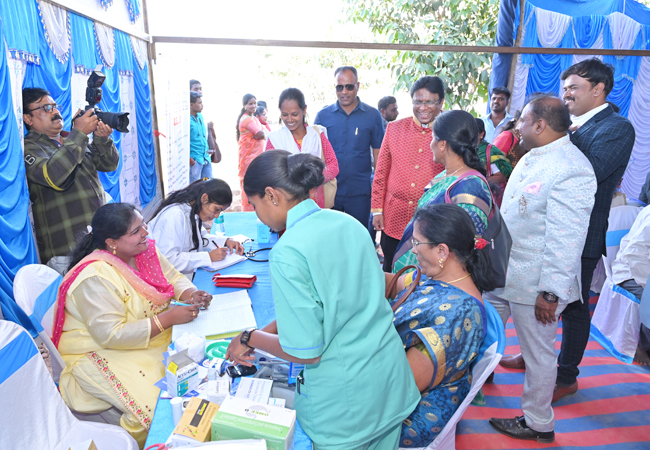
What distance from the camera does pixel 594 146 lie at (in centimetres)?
205

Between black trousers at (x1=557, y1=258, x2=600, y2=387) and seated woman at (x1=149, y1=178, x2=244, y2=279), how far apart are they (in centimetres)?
185

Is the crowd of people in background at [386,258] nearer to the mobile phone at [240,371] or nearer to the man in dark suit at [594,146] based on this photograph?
the man in dark suit at [594,146]

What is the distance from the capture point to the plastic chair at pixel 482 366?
1.24m

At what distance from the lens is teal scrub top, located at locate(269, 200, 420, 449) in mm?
949

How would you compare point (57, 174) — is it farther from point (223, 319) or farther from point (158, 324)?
point (223, 319)

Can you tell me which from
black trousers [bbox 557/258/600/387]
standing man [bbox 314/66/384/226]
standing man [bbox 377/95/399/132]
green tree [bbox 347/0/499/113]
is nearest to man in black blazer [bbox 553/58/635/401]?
black trousers [bbox 557/258/600/387]

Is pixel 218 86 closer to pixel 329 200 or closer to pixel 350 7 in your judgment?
pixel 350 7

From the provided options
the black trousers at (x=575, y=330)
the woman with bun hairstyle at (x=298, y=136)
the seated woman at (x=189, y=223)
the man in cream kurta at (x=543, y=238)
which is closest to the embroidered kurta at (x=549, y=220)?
the man in cream kurta at (x=543, y=238)

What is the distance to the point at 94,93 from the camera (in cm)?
242

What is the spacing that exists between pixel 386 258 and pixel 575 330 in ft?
3.89

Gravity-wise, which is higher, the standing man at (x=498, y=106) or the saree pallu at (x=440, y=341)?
the standing man at (x=498, y=106)

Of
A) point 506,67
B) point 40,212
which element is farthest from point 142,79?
point 506,67

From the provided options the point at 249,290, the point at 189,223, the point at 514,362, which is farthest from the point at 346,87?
the point at 514,362

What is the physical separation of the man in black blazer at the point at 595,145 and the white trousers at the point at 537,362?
0.43 m
